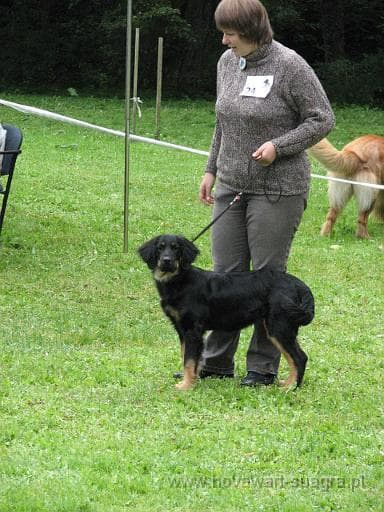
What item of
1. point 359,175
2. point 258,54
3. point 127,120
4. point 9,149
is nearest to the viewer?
point 258,54

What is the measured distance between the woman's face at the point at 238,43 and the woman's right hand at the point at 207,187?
82 cm

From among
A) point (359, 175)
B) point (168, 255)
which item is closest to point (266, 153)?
point (168, 255)

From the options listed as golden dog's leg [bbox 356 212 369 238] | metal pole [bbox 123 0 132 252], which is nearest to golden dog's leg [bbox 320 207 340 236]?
golden dog's leg [bbox 356 212 369 238]

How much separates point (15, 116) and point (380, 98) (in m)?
9.49

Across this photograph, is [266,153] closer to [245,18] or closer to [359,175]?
[245,18]

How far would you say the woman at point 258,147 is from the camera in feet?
17.7

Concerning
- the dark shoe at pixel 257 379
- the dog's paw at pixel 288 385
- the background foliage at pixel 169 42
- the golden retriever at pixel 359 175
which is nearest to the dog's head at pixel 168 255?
the dark shoe at pixel 257 379

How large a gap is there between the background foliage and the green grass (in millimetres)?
13918

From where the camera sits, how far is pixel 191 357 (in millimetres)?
5617

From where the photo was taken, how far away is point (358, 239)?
11094mm

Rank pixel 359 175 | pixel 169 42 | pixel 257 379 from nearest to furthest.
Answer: pixel 257 379, pixel 359 175, pixel 169 42

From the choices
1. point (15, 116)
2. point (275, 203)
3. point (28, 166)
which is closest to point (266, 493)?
point (275, 203)

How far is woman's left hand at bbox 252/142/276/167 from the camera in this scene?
537 centimetres

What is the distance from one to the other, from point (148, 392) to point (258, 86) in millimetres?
1791
